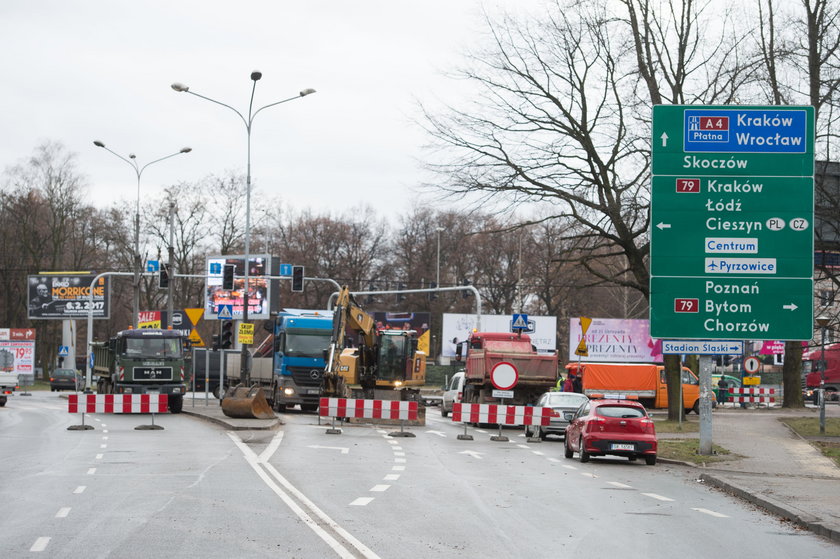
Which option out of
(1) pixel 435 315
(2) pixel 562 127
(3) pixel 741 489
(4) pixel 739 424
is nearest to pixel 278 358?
(2) pixel 562 127

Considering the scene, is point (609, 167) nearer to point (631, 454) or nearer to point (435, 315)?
point (631, 454)

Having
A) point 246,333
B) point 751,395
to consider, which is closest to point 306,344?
point 246,333

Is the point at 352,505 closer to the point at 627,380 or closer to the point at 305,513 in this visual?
the point at 305,513

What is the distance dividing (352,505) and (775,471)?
9.94 m

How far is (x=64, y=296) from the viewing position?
75688 millimetres

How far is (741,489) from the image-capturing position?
17.3 m

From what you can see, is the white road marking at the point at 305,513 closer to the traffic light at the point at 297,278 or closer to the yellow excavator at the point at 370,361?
the yellow excavator at the point at 370,361

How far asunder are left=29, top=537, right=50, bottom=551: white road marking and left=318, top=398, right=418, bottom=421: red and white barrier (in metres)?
20.6

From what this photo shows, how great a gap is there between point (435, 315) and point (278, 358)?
163ft

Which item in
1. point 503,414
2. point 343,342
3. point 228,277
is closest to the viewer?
point 503,414

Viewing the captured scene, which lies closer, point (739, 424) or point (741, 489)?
point (741, 489)

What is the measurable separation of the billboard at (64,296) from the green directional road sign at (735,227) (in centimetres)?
5669

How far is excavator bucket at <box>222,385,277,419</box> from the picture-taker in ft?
113

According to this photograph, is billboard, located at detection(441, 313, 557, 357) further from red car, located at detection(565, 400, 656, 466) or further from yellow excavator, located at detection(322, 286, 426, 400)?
red car, located at detection(565, 400, 656, 466)
